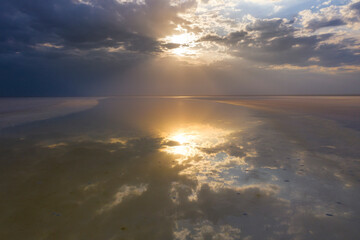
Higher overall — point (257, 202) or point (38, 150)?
point (257, 202)

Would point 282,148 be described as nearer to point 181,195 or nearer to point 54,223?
point 181,195

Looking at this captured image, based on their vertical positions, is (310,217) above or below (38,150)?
above

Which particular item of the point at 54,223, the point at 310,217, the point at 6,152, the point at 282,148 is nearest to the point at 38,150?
→ the point at 6,152

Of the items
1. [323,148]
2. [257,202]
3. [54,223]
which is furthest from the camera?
[323,148]

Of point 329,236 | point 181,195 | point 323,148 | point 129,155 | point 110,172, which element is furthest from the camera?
point 323,148

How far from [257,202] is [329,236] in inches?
35.6

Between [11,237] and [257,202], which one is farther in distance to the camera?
[257,202]

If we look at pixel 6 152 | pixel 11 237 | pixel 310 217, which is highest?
pixel 310 217

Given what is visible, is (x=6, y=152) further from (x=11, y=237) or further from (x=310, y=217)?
(x=310, y=217)

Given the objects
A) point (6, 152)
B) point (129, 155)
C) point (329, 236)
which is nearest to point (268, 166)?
point (329, 236)

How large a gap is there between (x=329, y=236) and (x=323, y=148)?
418 centimetres

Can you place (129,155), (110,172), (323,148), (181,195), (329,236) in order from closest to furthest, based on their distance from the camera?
(329,236), (181,195), (110,172), (129,155), (323,148)

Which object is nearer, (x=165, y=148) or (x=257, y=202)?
(x=257, y=202)

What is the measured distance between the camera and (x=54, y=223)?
2.50m
